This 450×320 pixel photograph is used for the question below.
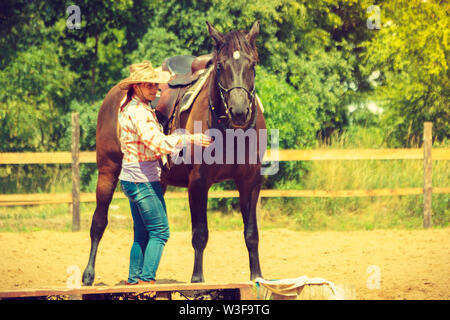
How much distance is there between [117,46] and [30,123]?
3.87 metres

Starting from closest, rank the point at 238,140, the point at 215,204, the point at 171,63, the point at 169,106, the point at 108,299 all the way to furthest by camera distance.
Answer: the point at 108,299, the point at 238,140, the point at 169,106, the point at 171,63, the point at 215,204

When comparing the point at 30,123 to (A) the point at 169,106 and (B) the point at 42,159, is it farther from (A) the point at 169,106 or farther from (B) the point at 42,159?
(A) the point at 169,106

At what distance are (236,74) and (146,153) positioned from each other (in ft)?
3.75

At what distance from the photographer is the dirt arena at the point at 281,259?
22.1ft

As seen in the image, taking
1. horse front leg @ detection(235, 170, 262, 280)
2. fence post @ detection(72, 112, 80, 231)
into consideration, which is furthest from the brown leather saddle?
fence post @ detection(72, 112, 80, 231)

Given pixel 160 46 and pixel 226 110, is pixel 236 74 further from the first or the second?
pixel 160 46

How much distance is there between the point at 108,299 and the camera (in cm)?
476

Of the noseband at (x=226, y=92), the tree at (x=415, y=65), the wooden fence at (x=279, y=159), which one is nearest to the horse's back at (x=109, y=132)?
the noseband at (x=226, y=92)

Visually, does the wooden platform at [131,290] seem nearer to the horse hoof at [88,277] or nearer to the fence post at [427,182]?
the horse hoof at [88,277]

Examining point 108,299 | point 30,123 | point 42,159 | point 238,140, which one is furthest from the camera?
point 30,123

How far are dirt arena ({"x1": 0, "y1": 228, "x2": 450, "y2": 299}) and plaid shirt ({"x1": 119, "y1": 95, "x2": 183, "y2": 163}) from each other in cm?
233

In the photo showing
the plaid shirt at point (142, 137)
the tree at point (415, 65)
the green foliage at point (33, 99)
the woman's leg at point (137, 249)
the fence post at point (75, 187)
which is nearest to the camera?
the plaid shirt at point (142, 137)

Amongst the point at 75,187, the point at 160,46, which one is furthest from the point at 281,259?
the point at 160,46

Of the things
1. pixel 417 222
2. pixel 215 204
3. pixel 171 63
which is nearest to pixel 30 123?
pixel 215 204
